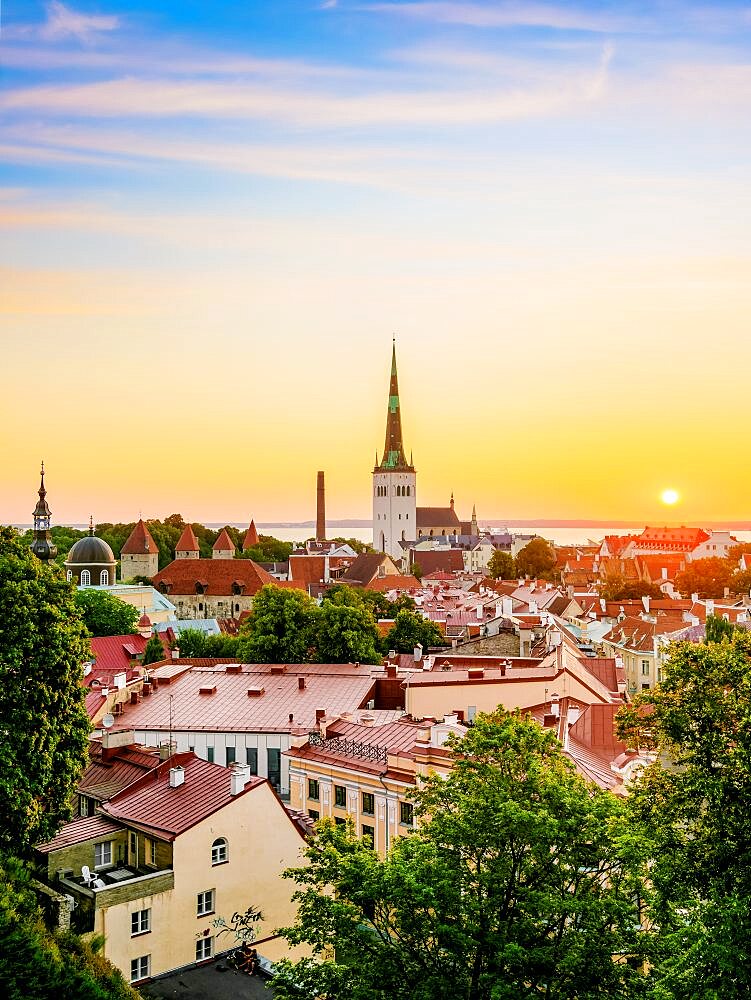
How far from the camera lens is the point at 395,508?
192 metres

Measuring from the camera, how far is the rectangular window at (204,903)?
75.5ft

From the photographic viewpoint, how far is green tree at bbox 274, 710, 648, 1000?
14.3 m

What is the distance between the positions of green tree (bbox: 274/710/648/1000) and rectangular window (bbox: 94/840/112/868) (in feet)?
30.3

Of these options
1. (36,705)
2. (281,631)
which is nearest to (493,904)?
(36,705)

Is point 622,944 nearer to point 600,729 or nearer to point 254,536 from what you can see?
point 600,729

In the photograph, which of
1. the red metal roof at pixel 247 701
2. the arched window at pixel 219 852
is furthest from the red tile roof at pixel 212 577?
the arched window at pixel 219 852

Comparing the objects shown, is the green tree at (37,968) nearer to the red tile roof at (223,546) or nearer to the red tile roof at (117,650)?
the red tile roof at (117,650)

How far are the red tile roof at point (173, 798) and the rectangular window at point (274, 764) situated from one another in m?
8.75

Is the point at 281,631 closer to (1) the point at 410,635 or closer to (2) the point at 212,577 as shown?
(1) the point at 410,635

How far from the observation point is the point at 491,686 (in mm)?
36938

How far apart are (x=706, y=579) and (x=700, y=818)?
10904 centimetres

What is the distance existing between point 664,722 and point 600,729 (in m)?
17.9

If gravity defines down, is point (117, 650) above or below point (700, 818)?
below

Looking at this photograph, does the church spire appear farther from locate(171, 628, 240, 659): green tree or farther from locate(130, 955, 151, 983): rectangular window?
locate(130, 955, 151, 983): rectangular window
